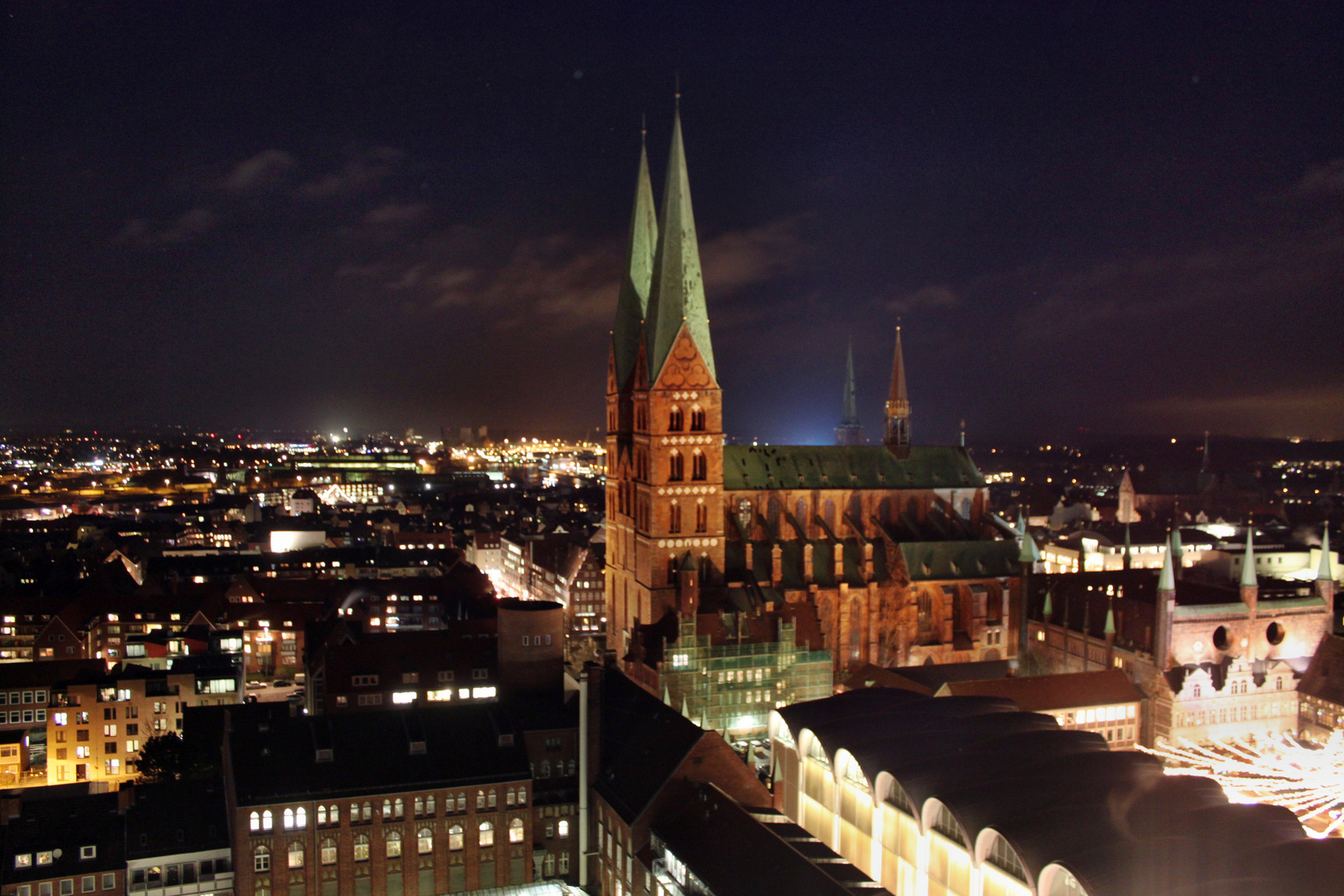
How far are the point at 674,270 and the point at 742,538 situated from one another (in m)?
21.1

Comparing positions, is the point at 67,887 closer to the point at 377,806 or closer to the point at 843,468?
the point at 377,806

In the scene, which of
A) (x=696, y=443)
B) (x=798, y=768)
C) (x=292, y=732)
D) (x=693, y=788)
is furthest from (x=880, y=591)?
(x=292, y=732)

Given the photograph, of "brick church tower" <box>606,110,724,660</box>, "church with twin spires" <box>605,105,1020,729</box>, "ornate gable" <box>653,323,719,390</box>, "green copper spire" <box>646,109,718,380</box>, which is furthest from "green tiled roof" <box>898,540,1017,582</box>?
"green copper spire" <box>646,109,718,380</box>

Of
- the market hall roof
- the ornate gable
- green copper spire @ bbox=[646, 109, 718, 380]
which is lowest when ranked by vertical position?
the market hall roof

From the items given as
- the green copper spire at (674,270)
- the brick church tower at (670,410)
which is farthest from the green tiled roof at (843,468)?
the green copper spire at (674,270)

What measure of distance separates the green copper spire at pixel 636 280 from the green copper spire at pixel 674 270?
3453mm

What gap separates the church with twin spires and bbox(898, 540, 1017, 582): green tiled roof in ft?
0.44

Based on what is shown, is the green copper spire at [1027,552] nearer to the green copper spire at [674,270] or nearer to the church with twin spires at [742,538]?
the church with twin spires at [742,538]

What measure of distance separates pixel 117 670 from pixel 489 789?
123 feet

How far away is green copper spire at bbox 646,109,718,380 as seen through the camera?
73.6 metres

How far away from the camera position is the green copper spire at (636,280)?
7831cm

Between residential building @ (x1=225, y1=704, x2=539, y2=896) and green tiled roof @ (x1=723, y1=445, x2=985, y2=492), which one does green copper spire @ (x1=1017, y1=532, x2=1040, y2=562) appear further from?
residential building @ (x1=225, y1=704, x2=539, y2=896)

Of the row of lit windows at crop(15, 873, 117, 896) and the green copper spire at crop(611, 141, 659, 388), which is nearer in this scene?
the row of lit windows at crop(15, 873, 117, 896)

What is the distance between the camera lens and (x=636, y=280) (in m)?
78.7
